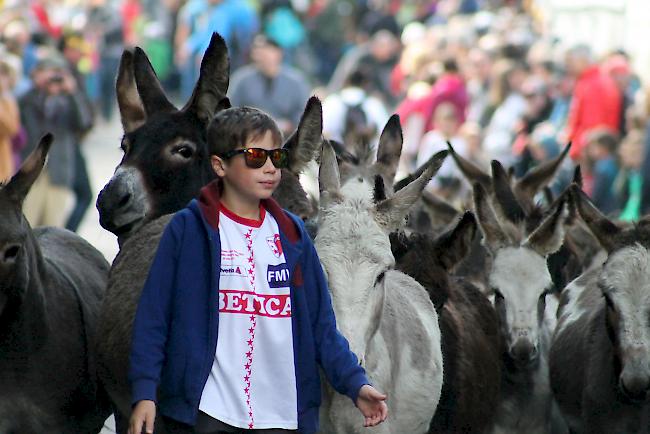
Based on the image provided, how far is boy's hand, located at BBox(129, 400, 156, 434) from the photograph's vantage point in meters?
6.21

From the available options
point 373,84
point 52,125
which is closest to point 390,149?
point 52,125

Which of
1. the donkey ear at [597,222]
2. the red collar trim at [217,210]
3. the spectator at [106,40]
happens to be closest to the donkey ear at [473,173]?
the donkey ear at [597,222]

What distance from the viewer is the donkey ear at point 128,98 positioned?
892 centimetres

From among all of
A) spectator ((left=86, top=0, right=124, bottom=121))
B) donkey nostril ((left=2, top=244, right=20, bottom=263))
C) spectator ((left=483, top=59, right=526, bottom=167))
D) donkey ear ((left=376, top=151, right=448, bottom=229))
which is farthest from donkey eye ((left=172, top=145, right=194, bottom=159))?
spectator ((left=86, top=0, right=124, bottom=121))

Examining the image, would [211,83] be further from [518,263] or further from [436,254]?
[518,263]

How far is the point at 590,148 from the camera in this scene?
57.3ft

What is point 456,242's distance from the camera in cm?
907

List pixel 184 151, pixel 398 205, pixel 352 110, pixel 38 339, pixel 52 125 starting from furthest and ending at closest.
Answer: pixel 52 125 < pixel 352 110 < pixel 184 151 < pixel 38 339 < pixel 398 205

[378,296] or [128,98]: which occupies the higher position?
[128,98]

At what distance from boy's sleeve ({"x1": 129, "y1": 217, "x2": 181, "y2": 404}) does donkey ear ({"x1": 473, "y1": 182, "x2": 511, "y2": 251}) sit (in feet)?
12.4

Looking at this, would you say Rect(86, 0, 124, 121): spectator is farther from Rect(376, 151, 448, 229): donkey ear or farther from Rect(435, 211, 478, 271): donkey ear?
Rect(376, 151, 448, 229): donkey ear

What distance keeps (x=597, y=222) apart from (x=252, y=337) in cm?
296

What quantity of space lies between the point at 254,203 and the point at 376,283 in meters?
0.88

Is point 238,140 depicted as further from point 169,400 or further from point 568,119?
point 568,119
